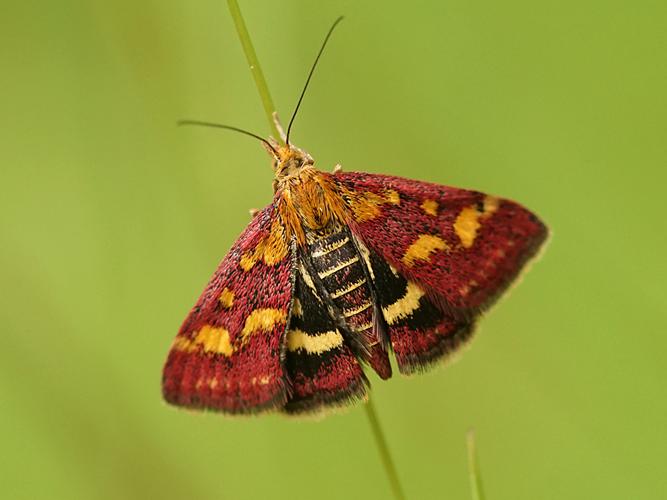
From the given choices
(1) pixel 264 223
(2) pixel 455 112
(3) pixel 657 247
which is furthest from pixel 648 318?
(1) pixel 264 223

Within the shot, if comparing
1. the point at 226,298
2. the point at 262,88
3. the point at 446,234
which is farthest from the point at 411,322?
the point at 262,88

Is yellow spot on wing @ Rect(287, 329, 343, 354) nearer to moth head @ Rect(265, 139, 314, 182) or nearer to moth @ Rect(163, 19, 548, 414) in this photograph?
moth @ Rect(163, 19, 548, 414)

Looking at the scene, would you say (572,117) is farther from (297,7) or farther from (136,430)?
(136,430)

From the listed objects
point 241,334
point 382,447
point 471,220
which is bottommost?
point 382,447

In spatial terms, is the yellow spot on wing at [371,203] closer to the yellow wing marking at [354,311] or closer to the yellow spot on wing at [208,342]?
the yellow wing marking at [354,311]

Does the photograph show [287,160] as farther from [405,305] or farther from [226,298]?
[405,305]

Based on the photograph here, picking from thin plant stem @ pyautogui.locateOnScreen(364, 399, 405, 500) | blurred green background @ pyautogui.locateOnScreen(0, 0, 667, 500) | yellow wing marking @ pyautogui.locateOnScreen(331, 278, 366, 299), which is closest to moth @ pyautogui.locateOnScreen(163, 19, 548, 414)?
yellow wing marking @ pyautogui.locateOnScreen(331, 278, 366, 299)
